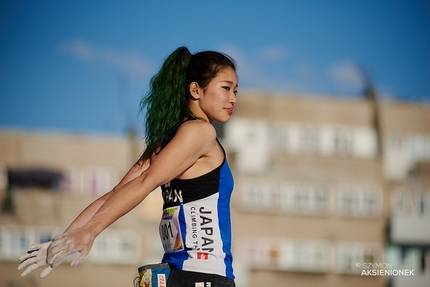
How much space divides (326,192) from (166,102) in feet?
189

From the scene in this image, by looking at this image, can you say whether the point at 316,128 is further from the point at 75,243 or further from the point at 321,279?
the point at 75,243

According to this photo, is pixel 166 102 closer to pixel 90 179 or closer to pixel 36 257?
pixel 36 257

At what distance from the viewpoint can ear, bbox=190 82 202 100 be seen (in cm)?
606

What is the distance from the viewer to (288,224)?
61.2m

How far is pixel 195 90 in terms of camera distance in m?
6.07

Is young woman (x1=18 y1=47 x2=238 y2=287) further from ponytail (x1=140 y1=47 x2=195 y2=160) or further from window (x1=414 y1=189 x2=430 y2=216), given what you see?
window (x1=414 y1=189 x2=430 y2=216)

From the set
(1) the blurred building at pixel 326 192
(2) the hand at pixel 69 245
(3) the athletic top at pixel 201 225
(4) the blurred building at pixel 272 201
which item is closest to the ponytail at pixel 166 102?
(3) the athletic top at pixel 201 225

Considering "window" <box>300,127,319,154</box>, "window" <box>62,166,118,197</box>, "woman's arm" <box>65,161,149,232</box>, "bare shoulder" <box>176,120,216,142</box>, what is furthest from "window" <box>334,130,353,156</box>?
"bare shoulder" <box>176,120,216,142</box>

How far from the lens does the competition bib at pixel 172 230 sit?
19.3ft

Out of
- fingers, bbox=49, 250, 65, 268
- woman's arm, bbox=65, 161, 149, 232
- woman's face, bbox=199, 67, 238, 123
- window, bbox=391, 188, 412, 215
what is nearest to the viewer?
fingers, bbox=49, 250, 65, 268

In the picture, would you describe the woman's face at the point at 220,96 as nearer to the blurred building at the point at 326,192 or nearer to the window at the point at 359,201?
the blurred building at the point at 326,192

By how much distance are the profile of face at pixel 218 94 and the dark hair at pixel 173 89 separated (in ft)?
0.09

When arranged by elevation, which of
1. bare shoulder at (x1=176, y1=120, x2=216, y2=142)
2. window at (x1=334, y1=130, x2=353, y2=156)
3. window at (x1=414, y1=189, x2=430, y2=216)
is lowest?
bare shoulder at (x1=176, y1=120, x2=216, y2=142)

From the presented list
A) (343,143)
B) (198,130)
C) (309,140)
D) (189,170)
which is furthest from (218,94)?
(343,143)
